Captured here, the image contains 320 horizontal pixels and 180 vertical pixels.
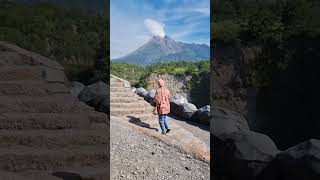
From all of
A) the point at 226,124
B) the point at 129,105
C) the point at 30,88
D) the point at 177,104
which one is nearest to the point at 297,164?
the point at 226,124

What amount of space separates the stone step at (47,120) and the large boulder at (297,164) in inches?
66.8

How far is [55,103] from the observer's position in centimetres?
405

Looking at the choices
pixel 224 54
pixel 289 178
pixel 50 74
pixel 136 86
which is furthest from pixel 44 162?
pixel 136 86

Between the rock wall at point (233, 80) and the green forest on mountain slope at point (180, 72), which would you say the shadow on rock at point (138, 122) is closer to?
the green forest on mountain slope at point (180, 72)

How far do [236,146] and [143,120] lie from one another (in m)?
4.33

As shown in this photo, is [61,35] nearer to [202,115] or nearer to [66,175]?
[66,175]

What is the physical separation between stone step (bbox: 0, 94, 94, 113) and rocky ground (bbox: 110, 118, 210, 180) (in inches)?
79.7

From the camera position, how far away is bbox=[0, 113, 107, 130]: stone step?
12.8 feet

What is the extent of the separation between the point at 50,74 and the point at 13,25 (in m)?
0.61

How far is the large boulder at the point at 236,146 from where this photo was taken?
404 cm

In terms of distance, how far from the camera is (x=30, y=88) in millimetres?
4105

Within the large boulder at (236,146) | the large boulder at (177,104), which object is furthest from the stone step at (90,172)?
the large boulder at (177,104)

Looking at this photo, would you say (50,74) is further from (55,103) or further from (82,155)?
(82,155)

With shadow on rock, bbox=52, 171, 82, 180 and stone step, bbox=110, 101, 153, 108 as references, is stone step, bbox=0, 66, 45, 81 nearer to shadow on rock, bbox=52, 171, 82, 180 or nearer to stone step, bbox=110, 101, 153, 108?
shadow on rock, bbox=52, 171, 82, 180
